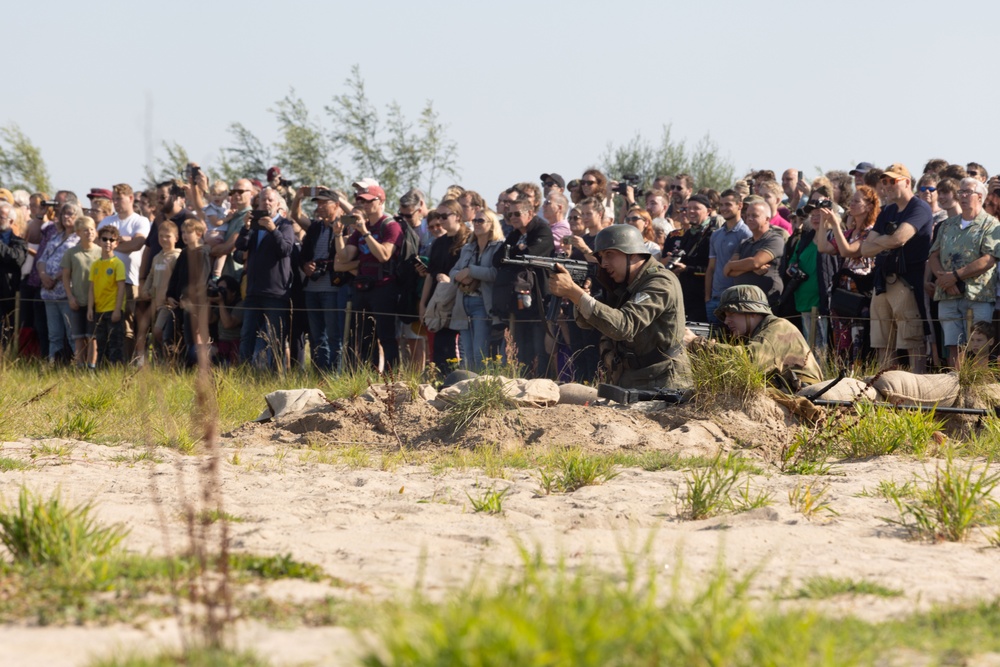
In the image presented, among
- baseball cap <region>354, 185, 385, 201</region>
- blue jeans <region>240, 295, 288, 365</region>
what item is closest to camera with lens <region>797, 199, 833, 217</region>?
baseball cap <region>354, 185, 385, 201</region>

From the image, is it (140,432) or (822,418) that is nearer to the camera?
(822,418)

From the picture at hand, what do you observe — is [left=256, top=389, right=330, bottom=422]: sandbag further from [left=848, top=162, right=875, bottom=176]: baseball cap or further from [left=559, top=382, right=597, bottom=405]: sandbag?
[left=848, top=162, right=875, bottom=176]: baseball cap

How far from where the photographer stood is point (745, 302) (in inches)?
380

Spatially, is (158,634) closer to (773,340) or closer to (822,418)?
(822,418)

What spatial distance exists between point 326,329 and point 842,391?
582cm

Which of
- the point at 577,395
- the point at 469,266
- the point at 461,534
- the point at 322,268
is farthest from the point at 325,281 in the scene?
the point at 461,534

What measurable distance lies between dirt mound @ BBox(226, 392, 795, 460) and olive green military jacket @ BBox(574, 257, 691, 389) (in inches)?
17.7

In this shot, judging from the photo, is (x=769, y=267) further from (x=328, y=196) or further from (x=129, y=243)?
(x=129, y=243)

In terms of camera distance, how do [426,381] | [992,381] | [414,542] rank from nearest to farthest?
[414,542]
[992,381]
[426,381]

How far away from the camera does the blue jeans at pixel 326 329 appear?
521 inches

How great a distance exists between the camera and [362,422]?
977 cm

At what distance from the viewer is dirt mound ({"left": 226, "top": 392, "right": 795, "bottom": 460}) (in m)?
8.74

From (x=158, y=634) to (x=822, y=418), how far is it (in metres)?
5.57

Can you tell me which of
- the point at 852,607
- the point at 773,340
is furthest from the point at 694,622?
the point at 773,340
